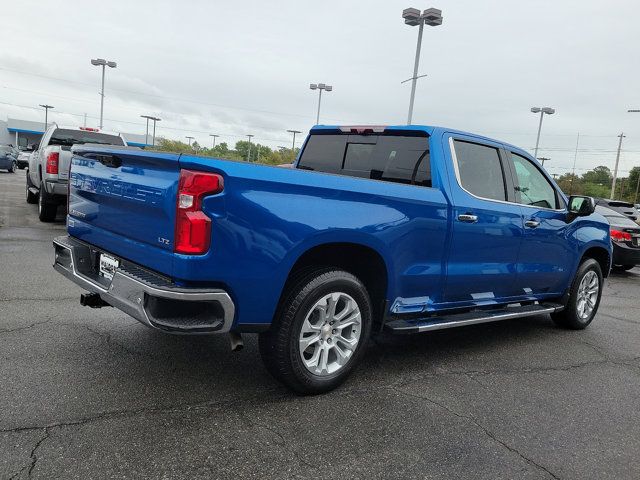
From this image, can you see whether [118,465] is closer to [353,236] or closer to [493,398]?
[353,236]

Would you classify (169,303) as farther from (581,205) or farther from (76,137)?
(76,137)

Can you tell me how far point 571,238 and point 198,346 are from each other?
3.99 m

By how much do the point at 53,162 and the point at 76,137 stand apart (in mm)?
1781

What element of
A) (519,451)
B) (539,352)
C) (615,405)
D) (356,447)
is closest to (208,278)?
(356,447)

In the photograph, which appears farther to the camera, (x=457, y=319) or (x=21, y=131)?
(x=21, y=131)

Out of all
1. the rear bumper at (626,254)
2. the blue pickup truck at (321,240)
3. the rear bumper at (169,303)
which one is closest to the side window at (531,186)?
the blue pickup truck at (321,240)

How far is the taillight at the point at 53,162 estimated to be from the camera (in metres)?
9.16

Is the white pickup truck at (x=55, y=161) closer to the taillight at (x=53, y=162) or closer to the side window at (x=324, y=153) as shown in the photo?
the taillight at (x=53, y=162)

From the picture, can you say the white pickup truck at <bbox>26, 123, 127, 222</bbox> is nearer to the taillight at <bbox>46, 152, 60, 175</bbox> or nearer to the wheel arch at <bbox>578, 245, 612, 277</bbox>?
the taillight at <bbox>46, 152, 60, 175</bbox>

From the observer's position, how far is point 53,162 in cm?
926

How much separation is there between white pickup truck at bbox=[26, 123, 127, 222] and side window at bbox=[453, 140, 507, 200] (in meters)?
7.34

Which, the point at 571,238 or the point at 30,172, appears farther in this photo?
the point at 30,172

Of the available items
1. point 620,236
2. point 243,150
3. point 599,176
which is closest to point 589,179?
point 599,176

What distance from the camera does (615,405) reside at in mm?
3881
